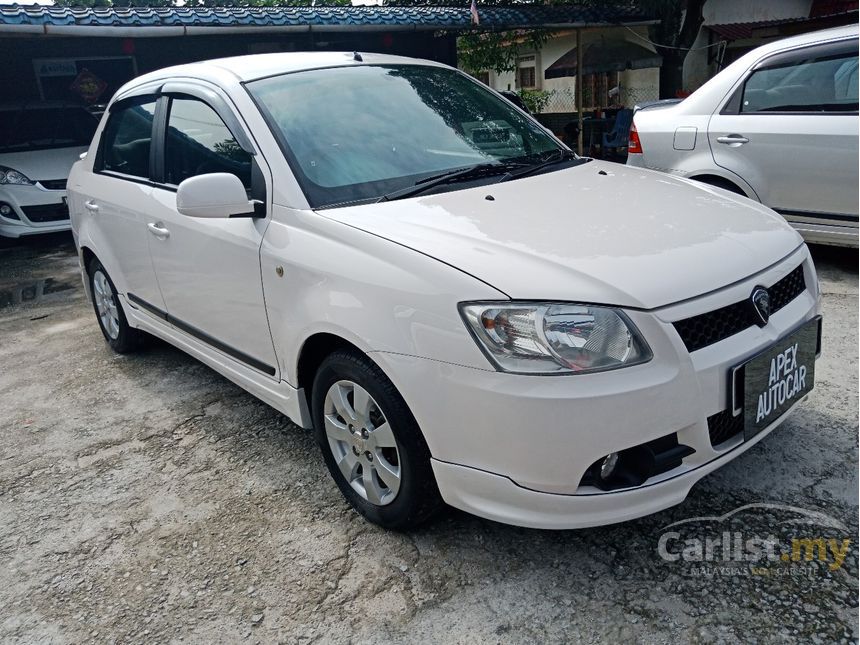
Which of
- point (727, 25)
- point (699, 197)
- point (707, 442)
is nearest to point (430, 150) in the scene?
point (699, 197)

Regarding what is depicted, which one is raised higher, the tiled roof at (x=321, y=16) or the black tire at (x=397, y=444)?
the tiled roof at (x=321, y=16)

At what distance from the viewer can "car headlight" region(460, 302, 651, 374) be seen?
196 centimetres

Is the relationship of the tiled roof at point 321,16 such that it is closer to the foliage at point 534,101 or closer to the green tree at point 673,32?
the green tree at point 673,32

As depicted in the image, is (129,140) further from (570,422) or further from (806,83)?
(806,83)

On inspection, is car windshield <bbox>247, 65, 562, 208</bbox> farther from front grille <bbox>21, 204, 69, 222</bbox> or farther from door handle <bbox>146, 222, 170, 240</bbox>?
front grille <bbox>21, 204, 69, 222</bbox>

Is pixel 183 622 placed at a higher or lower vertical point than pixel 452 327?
lower

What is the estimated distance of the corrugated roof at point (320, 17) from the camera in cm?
807

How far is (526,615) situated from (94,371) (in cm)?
320

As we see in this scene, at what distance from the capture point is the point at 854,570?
7.00ft

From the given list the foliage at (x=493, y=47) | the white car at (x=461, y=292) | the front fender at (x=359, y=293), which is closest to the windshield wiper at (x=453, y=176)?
the white car at (x=461, y=292)

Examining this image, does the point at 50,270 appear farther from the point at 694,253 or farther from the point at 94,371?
the point at 694,253

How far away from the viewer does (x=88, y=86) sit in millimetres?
11773

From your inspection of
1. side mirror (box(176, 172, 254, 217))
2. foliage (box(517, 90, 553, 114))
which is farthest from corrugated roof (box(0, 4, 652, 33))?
side mirror (box(176, 172, 254, 217))

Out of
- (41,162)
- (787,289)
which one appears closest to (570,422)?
(787,289)
